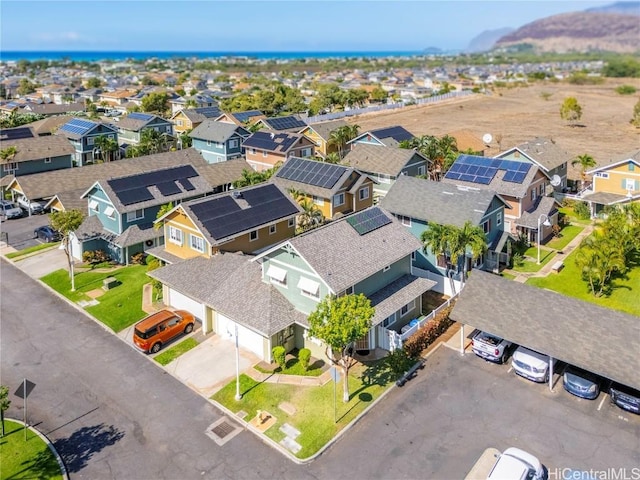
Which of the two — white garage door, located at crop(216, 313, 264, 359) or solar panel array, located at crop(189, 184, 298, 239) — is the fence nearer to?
solar panel array, located at crop(189, 184, 298, 239)

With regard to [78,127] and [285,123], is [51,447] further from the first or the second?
[285,123]

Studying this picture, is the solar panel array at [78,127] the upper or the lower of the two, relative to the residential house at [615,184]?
upper

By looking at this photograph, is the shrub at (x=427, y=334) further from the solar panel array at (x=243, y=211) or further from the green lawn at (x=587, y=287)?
the solar panel array at (x=243, y=211)

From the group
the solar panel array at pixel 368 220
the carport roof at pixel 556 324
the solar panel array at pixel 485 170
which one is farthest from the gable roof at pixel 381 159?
the carport roof at pixel 556 324

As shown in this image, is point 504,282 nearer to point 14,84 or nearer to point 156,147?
point 156,147

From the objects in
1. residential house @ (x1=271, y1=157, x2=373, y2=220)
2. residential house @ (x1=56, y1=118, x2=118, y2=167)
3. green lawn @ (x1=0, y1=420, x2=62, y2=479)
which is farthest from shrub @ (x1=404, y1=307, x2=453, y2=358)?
residential house @ (x1=56, y1=118, x2=118, y2=167)

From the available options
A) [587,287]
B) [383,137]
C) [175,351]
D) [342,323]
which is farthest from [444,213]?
[383,137]

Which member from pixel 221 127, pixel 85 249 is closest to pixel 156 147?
pixel 221 127
